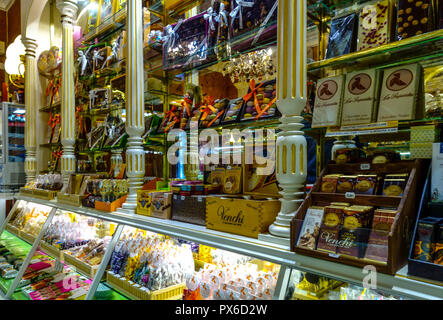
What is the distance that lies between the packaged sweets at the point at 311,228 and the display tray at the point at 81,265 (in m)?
1.66

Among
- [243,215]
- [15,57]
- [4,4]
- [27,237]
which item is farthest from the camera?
[4,4]

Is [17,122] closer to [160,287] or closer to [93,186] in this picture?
[93,186]

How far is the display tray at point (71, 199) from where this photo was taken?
2.69 meters

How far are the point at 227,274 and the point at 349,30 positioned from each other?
55.4 inches

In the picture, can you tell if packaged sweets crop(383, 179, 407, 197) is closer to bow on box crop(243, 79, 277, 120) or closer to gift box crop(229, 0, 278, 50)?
bow on box crop(243, 79, 277, 120)

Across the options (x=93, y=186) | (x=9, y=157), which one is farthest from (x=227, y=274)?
(x=9, y=157)

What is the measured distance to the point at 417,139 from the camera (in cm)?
129

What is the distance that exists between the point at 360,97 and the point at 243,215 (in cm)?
81

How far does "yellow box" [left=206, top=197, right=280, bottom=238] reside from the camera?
149 cm

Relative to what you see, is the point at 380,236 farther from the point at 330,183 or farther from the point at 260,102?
the point at 260,102

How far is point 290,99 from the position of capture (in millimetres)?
1391

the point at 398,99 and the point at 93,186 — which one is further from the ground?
the point at 398,99

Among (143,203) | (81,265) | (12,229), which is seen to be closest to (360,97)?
(143,203)

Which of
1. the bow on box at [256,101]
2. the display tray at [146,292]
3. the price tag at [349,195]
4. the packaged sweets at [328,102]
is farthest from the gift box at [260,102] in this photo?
the display tray at [146,292]
